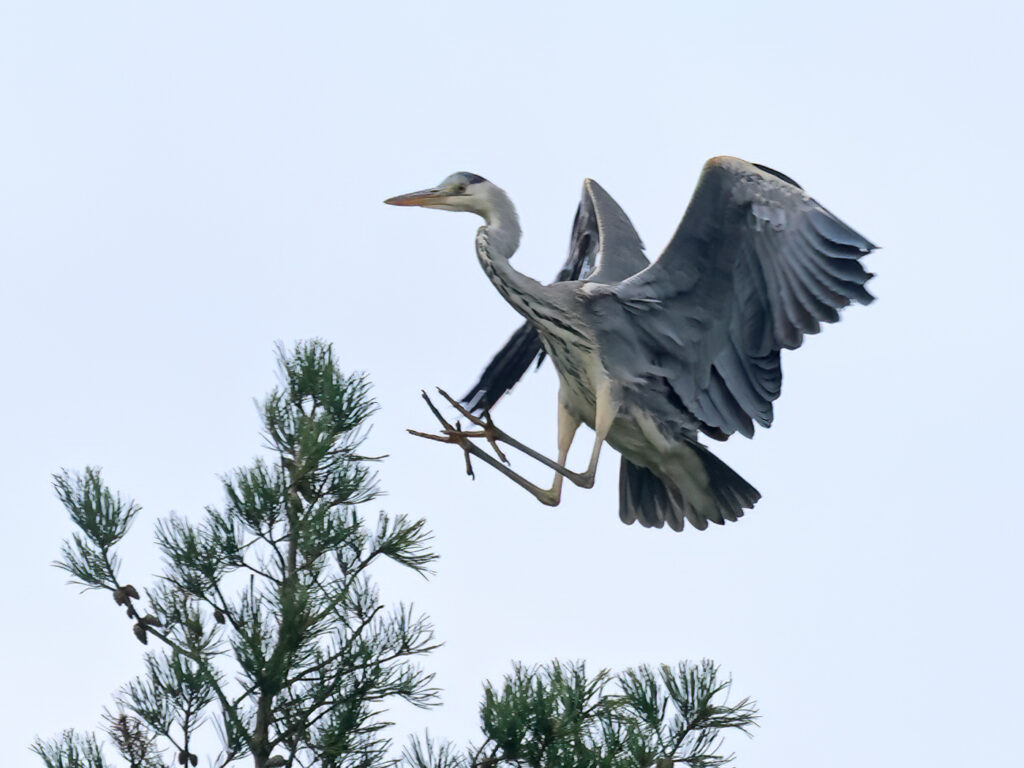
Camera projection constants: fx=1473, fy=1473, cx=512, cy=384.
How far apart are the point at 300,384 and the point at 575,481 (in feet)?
5.29

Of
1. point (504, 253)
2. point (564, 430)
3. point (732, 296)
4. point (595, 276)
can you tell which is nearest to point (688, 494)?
point (564, 430)

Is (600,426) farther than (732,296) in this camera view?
No

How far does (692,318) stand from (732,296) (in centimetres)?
18

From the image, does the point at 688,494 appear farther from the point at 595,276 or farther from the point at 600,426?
the point at 595,276

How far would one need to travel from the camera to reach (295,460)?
13.4ft

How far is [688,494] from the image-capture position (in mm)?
6117

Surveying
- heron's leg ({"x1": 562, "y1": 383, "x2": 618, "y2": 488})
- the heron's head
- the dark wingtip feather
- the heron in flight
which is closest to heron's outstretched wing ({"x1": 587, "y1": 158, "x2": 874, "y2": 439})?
the heron in flight

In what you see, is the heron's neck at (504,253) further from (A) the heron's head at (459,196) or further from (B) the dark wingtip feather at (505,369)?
(B) the dark wingtip feather at (505,369)

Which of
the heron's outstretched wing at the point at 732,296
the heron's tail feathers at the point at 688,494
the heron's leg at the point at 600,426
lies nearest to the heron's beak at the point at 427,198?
the heron's outstretched wing at the point at 732,296

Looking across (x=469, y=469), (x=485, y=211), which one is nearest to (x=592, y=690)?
(x=469, y=469)

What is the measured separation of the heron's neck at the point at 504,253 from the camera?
5.70 meters

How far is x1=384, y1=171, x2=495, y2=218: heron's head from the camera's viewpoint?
5891 mm

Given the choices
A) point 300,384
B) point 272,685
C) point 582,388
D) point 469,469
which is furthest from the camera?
point 582,388

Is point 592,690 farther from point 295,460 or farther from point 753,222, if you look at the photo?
point 753,222
